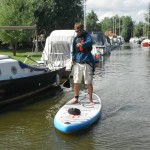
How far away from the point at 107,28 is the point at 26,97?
14342 centimetres

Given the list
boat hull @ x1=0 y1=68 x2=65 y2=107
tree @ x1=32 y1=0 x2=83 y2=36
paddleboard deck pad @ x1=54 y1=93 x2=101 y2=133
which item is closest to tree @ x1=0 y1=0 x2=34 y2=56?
tree @ x1=32 y1=0 x2=83 y2=36

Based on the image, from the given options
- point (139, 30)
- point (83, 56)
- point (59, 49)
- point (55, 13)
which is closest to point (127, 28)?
point (139, 30)

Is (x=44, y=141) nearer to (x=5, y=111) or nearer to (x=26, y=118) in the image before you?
(x=26, y=118)

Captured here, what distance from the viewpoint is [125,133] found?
960cm

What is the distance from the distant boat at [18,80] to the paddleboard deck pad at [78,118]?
2.44 m

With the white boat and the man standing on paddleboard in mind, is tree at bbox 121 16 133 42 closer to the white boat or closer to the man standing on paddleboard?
the white boat

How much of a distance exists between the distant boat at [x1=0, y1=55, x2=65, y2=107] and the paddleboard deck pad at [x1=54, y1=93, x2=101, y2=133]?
95.9 inches

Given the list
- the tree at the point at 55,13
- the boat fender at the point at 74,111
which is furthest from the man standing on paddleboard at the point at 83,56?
the tree at the point at 55,13

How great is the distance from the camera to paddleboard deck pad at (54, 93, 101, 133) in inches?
372

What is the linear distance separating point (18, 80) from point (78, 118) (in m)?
4.13

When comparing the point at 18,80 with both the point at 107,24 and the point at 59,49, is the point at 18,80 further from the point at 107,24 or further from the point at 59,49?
the point at 107,24

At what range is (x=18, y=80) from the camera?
44.1 ft

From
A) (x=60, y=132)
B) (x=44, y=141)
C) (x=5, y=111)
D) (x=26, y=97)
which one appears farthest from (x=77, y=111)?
(x=26, y=97)

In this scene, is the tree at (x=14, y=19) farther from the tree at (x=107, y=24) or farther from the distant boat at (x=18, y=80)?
the tree at (x=107, y=24)
